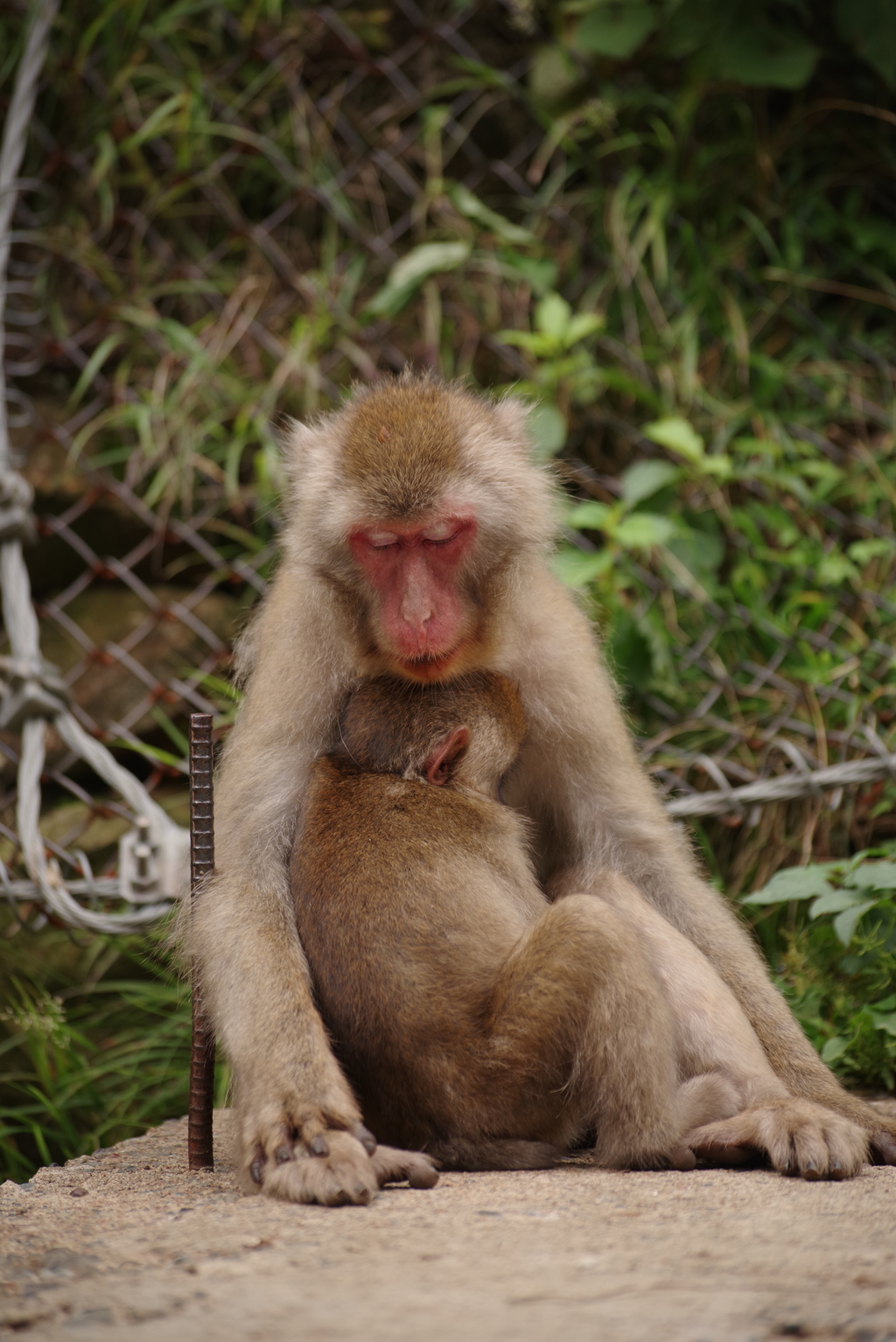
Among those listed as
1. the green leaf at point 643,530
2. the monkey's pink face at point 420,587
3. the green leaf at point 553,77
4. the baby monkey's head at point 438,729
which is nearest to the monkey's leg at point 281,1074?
the baby monkey's head at point 438,729

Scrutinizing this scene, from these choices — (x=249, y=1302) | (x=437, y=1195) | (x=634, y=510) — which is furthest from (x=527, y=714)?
(x=634, y=510)

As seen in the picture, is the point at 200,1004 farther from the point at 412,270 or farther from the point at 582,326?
the point at 412,270

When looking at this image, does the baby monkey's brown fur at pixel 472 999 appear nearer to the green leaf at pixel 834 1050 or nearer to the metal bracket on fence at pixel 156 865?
the green leaf at pixel 834 1050

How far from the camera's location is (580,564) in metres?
5.61

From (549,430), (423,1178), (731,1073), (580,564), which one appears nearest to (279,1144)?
(423,1178)

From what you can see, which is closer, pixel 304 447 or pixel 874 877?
pixel 304 447

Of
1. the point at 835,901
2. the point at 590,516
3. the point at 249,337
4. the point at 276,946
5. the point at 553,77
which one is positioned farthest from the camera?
the point at 553,77

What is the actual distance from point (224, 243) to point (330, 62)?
1180 mm

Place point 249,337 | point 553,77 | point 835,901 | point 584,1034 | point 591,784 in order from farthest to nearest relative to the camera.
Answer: point 553,77 < point 249,337 < point 835,901 < point 591,784 < point 584,1034

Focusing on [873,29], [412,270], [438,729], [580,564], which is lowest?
[438,729]

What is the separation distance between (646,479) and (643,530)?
50cm

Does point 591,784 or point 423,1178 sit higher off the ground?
point 591,784

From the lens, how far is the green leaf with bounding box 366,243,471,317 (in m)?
6.41

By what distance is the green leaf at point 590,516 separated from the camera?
566cm
